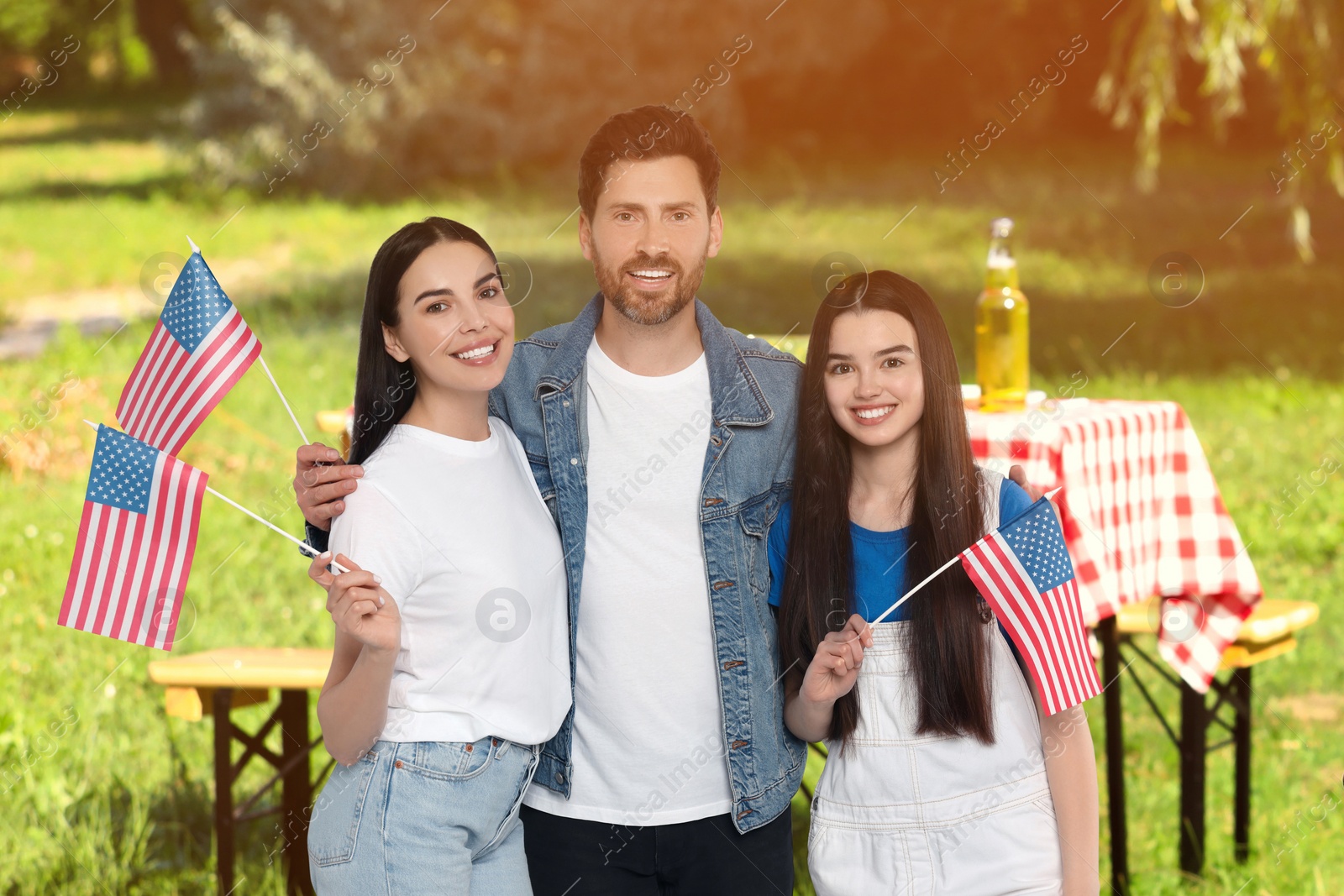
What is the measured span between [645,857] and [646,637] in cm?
40

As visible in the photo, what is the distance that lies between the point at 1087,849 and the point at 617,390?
116 cm

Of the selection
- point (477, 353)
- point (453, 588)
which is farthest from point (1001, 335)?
point (453, 588)

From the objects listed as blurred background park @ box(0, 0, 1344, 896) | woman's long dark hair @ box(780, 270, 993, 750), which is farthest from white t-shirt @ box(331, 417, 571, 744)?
blurred background park @ box(0, 0, 1344, 896)

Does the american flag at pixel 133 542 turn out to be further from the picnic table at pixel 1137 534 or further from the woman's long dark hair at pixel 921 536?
the picnic table at pixel 1137 534

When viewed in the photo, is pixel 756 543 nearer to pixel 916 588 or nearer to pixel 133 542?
pixel 916 588

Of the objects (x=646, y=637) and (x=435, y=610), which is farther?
(x=646, y=637)

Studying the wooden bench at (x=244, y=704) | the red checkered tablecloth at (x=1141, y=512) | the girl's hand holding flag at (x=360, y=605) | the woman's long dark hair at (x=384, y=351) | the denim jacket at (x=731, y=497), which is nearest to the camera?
the girl's hand holding flag at (x=360, y=605)

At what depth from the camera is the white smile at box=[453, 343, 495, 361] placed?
221 cm

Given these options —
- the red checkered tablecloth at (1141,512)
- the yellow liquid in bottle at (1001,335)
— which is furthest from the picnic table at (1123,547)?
the yellow liquid in bottle at (1001,335)

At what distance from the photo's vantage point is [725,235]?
1422cm

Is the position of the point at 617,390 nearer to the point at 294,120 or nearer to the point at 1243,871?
the point at 1243,871

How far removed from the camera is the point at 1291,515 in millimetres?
6707

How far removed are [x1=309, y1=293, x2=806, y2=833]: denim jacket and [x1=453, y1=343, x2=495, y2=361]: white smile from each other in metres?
0.26

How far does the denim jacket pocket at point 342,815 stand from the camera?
2.03 meters
